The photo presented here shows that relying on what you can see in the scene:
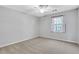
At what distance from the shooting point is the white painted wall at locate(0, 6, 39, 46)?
3145 millimetres

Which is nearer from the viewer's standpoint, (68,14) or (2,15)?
(2,15)

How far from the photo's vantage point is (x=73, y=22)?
152 inches

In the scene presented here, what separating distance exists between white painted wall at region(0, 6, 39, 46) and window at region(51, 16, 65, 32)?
178cm

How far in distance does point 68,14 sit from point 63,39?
1717 millimetres

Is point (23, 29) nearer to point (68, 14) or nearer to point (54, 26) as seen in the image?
point (54, 26)

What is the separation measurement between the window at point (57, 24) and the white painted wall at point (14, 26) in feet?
5.82

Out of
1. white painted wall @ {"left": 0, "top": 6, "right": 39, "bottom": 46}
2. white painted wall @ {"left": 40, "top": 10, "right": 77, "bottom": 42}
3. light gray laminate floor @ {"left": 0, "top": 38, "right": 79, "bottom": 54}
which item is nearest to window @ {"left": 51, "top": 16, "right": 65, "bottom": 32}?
white painted wall @ {"left": 40, "top": 10, "right": 77, "bottom": 42}

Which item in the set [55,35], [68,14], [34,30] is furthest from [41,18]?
[68,14]

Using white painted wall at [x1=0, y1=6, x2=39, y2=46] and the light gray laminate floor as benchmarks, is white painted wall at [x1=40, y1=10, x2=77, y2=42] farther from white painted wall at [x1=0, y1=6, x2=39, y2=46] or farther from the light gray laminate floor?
white painted wall at [x1=0, y1=6, x2=39, y2=46]

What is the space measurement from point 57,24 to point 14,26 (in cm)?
304

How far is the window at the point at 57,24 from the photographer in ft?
14.8

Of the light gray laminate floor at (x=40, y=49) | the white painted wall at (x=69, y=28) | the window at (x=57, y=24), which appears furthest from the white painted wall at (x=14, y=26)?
the white painted wall at (x=69, y=28)

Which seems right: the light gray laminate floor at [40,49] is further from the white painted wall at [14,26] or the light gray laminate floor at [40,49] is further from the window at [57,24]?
the window at [57,24]

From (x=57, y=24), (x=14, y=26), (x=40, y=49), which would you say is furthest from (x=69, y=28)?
(x=14, y=26)
